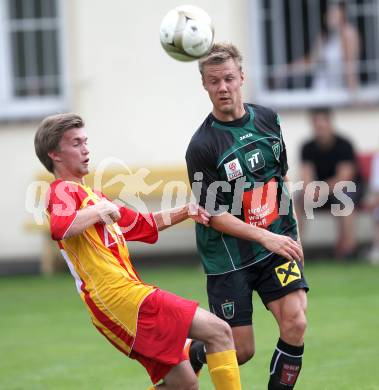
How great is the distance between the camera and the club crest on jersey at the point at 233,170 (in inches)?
252

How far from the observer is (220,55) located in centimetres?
640

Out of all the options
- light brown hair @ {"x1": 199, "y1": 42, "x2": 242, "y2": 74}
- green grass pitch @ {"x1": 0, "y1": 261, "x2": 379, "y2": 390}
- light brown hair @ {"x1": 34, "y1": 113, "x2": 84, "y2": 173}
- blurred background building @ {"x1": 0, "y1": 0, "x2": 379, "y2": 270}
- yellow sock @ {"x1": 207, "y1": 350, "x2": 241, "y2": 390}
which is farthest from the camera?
blurred background building @ {"x1": 0, "y1": 0, "x2": 379, "y2": 270}

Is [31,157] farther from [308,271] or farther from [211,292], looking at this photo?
[211,292]

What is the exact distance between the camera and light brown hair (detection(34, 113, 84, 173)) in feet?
→ 19.4

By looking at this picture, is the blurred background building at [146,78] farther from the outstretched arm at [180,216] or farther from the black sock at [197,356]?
the outstretched arm at [180,216]

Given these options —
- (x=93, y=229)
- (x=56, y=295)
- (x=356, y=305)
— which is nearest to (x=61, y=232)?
(x=93, y=229)

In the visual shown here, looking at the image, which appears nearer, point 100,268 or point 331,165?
point 100,268

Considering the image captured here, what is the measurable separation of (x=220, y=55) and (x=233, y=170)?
2.18 feet

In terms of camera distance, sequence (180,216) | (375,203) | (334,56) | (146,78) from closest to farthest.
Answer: (180,216) < (375,203) < (146,78) < (334,56)

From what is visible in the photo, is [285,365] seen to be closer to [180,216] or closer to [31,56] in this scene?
[180,216]

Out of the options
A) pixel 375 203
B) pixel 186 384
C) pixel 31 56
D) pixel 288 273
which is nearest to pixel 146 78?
pixel 31 56

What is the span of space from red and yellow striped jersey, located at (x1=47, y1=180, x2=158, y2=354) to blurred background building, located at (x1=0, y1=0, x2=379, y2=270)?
839cm

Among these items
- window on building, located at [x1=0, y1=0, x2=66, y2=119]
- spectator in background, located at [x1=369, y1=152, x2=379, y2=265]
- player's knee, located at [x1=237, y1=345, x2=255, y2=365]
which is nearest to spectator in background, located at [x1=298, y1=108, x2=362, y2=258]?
spectator in background, located at [x1=369, y1=152, x2=379, y2=265]

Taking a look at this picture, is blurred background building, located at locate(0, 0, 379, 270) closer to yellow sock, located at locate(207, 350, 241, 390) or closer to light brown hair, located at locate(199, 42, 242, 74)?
light brown hair, located at locate(199, 42, 242, 74)
